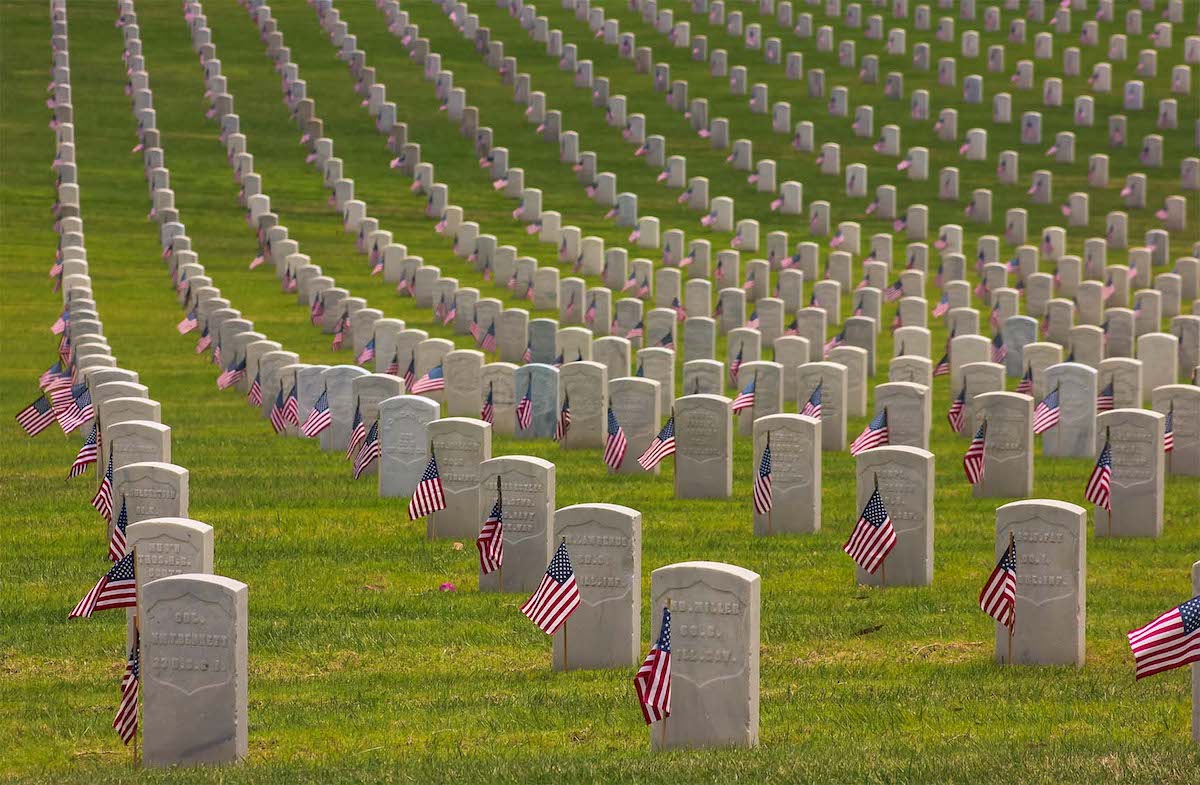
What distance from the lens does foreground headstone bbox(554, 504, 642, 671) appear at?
11.5m

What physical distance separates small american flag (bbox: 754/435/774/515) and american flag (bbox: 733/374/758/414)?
13.5ft

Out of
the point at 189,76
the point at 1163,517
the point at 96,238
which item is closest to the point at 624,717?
the point at 1163,517

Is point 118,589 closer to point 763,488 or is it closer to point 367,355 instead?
point 763,488

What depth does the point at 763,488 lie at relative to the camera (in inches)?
599

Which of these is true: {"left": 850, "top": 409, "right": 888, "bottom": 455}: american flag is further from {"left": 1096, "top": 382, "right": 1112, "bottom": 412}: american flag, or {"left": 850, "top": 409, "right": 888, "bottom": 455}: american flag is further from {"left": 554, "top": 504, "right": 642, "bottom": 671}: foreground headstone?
{"left": 554, "top": 504, "right": 642, "bottom": 671}: foreground headstone

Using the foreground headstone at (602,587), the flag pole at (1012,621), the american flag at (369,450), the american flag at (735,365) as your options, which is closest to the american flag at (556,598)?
the foreground headstone at (602,587)

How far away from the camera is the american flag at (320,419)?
18562 millimetres

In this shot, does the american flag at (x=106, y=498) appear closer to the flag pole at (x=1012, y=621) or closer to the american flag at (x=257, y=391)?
the flag pole at (x=1012, y=621)

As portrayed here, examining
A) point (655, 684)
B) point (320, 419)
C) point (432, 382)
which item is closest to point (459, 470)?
point (320, 419)

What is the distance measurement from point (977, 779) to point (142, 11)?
40979 mm

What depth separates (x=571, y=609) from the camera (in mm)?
11211

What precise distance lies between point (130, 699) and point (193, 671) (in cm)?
33

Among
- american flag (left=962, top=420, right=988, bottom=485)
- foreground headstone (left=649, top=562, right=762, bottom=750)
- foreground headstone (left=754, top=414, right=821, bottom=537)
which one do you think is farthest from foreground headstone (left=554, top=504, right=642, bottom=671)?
american flag (left=962, top=420, right=988, bottom=485)

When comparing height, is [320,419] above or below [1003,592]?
above
